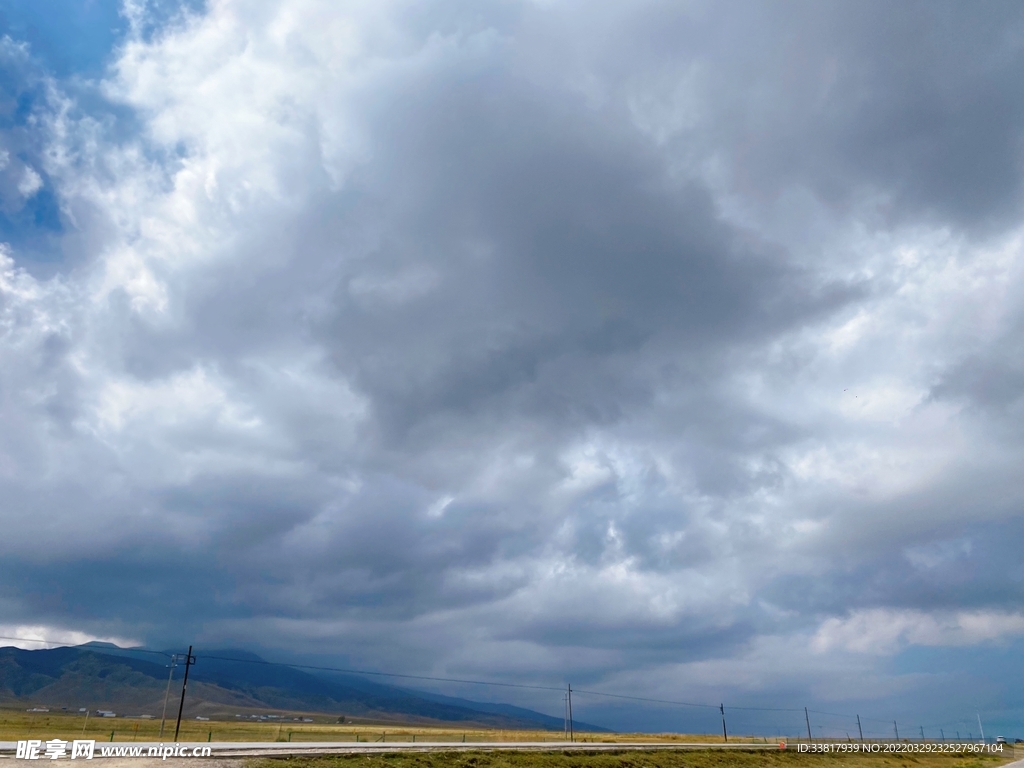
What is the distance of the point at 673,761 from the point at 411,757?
118ft

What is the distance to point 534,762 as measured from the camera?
62.7 metres

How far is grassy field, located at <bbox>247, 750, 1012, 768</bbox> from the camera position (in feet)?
162

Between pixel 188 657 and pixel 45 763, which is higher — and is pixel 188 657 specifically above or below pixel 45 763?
above

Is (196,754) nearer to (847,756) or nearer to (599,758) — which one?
(599,758)

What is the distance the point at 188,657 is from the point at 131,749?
44.7m

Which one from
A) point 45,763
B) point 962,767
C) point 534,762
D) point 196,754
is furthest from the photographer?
point 962,767

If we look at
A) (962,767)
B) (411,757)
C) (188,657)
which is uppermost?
(188,657)

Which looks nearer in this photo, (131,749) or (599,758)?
(131,749)

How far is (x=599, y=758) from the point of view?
236 ft

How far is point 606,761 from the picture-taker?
70500 mm

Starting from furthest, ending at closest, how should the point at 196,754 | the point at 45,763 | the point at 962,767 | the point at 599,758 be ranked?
the point at 962,767 → the point at 599,758 → the point at 196,754 → the point at 45,763

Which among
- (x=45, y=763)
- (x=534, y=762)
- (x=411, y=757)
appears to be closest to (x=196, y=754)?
(x=45, y=763)

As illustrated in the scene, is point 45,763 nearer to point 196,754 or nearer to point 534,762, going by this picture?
point 196,754

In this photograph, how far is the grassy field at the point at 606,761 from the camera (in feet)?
162
